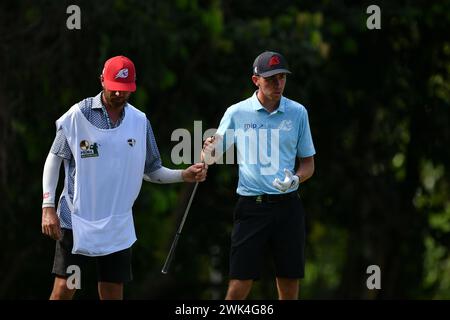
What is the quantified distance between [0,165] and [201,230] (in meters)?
3.99

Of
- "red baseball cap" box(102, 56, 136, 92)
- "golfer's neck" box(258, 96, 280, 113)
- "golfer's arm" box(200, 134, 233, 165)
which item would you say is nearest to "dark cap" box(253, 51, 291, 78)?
"golfer's neck" box(258, 96, 280, 113)

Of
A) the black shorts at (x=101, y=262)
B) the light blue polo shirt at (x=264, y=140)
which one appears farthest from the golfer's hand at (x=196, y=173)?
the black shorts at (x=101, y=262)

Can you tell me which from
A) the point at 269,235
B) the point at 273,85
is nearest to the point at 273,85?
the point at 273,85

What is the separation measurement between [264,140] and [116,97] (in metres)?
1.16

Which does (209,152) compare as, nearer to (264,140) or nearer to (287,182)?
(264,140)

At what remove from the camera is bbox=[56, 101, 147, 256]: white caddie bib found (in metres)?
8.02

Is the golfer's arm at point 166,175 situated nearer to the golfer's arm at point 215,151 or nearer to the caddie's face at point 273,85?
the golfer's arm at point 215,151

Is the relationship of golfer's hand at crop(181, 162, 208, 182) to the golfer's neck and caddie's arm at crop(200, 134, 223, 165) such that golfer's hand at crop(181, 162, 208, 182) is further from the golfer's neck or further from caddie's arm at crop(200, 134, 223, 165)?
the golfer's neck

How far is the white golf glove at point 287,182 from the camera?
834cm

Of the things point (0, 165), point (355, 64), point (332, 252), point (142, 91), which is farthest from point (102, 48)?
point (332, 252)

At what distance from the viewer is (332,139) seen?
58.3ft

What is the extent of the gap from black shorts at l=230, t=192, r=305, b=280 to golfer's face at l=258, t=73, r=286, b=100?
0.68 m

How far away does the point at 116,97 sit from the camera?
26.1 ft
